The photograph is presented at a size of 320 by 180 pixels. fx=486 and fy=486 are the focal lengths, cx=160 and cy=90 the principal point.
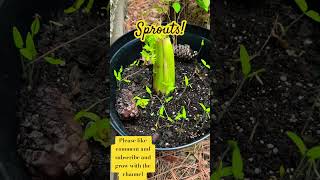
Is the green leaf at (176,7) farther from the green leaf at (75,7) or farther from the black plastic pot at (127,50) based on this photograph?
the green leaf at (75,7)

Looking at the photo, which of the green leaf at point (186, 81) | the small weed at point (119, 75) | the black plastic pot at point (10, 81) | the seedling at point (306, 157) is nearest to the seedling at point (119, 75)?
the small weed at point (119, 75)

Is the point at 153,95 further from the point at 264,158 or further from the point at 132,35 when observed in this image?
the point at 264,158

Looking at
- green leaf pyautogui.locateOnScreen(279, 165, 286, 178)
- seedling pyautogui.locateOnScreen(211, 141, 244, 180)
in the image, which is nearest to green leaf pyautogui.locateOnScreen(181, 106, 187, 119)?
seedling pyautogui.locateOnScreen(211, 141, 244, 180)

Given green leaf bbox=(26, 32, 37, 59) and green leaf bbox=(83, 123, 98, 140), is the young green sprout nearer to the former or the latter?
green leaf bbox=(83, 123, 98, 140)

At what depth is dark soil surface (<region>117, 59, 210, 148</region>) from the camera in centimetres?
87

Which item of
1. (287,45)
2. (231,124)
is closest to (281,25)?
(287,45)

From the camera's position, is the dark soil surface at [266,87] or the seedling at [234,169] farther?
the dark soil surface at [266,87]

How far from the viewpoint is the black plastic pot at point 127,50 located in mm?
845

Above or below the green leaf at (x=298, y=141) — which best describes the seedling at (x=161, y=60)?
above

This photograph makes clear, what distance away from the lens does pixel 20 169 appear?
2.99 ft

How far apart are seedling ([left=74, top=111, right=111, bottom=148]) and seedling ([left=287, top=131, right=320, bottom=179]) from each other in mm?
331

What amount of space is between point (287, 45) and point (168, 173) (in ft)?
1.32

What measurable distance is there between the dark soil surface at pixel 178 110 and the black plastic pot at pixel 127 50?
17 millimetres

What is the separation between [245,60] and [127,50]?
23 cm
